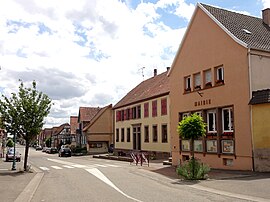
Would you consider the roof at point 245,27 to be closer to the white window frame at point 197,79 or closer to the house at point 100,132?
the white window frame at point 197,79

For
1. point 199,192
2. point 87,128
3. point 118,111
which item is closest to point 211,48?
point 199,192

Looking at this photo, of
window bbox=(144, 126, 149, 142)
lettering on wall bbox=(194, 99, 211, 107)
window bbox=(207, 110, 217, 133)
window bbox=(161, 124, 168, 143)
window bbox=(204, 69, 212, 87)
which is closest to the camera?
window bbox=(207, 110, 217, 133)

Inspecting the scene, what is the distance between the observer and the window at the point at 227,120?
20.6 m

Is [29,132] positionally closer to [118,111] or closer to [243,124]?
[243,124]

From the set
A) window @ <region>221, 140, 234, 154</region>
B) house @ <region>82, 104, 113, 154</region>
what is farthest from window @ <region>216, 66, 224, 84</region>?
house @ <region>82, 104, 113, 154</region>

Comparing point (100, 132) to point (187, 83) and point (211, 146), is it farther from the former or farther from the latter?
point (211, 146)

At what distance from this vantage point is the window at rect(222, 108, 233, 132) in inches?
810

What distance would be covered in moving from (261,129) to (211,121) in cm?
445

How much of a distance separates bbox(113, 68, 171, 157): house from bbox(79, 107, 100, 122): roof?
17396mm

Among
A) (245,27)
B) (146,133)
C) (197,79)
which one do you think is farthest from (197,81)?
(146,133)

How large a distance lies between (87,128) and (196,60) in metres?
37.7

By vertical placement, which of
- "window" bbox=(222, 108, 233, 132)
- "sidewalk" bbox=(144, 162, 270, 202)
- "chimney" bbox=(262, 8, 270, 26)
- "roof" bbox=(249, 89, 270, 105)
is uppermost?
"chimney" bbox=(262, 8, 270, 26)

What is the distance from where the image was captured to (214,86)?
71.8 feet

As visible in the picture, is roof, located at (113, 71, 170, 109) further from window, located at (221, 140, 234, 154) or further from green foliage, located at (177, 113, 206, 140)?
green foliage, located at (177, 113, 206, 140)
